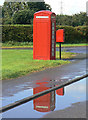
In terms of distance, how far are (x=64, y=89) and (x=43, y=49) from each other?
23.4 ft

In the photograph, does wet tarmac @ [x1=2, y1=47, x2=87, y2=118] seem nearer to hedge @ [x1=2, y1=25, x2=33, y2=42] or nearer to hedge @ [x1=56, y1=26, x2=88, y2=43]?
hedge @ [x1=2, y1=25, x2=33, y2=42]

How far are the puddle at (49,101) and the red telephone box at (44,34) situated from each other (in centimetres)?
633

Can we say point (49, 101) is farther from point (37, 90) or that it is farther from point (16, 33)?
point (16, 33)

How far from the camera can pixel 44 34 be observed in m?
16.2

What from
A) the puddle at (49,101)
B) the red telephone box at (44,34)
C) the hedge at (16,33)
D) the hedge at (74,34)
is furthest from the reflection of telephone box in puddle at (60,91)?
the hedge at (74,34)

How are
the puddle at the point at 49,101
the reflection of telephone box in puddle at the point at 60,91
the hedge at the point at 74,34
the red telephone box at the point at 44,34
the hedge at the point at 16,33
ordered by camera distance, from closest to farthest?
1. the puddle at the point at 49,101
2. the reflection of telephone box in puddle at the point at 60,91
3. the red telephone box at the point at 44,34
4. the hedge at the point at 16,33
5. the hedge at the point at 74,34

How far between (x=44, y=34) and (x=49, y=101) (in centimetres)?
879

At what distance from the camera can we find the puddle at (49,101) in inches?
256

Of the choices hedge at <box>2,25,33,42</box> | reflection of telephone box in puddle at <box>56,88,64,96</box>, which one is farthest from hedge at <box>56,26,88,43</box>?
reflection of telephone box in puddle at <box>56,88,64,96</box>

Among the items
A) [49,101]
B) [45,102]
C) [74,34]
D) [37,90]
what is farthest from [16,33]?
[45,102]

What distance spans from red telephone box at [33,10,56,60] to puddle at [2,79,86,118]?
6334mm

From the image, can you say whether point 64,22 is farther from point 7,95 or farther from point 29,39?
point 7,95

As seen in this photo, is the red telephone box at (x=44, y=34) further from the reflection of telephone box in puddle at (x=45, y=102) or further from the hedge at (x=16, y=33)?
the hedge at (x=16, y=33)

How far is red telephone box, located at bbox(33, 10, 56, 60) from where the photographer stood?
16188mm
